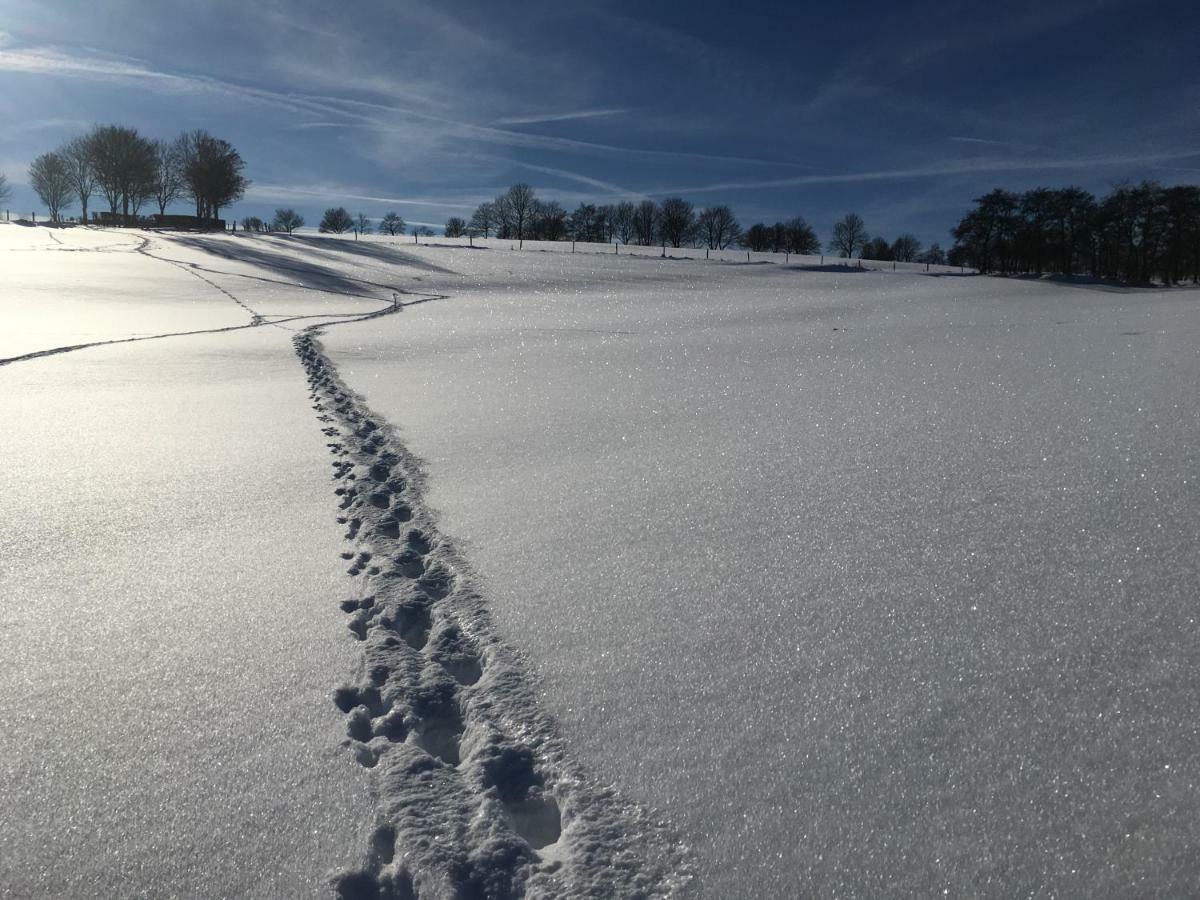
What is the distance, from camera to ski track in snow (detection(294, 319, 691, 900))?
1062mm

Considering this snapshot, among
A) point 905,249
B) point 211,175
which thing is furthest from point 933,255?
point 211,175

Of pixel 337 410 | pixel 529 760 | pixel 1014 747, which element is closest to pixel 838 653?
pixel 1014 747

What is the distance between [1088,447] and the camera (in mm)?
2680

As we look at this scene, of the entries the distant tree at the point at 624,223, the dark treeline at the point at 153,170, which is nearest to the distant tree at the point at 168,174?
the dark treeline at the point at 153,170

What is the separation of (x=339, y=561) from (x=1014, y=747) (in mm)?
1708

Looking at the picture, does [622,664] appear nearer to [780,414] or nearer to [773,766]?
[773,766]

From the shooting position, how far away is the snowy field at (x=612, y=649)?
3.55ft

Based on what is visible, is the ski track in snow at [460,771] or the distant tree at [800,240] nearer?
the ski track in snow at [460,771]

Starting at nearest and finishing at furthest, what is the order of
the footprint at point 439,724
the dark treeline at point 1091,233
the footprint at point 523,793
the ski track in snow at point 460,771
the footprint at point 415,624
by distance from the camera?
the ski track in snow at point 460,771
the footprint at point 523,793
the footprint at point 439,724
the footprint at point 415,624
the dark treeline at point 1091,233

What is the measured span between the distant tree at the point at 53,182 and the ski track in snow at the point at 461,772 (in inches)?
2362

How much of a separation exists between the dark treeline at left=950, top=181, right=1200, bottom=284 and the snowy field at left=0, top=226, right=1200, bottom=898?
113 feet

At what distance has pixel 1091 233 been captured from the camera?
32594 millimetres

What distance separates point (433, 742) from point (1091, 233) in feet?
129

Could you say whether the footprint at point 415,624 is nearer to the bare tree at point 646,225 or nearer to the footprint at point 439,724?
the footprint at point 439,724
